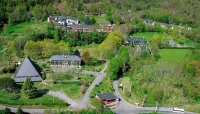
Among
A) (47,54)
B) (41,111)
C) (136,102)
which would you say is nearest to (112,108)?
(136,102)

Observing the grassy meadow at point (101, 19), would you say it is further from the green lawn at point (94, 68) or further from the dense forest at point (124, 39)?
the green lawn at point (94, 68)

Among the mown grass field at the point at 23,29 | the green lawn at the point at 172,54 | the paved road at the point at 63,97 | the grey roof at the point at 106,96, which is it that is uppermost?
the mown grass field at the point at 23,29

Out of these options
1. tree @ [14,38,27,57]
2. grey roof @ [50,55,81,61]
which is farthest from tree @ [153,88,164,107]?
tree @ [14,38,27,57]

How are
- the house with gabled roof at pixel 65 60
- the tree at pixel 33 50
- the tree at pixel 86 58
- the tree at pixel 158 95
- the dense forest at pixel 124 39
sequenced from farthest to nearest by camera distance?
the tree at pixel 33 50 < the tree at pixel 86 58 < the house with gabled roof at pixel 65 60 < the dense forest at pixel 124 39 < the tree at pixel 158 95

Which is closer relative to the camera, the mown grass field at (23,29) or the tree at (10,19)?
the mown grass field at (23,29)

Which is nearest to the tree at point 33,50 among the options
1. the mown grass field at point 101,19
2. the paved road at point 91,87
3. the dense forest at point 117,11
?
the paved road at point 91,87

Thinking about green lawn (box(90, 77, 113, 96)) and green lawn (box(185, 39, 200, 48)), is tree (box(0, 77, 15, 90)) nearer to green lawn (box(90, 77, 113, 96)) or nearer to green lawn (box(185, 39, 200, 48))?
green lawn (box(90, 77, 113, 96))

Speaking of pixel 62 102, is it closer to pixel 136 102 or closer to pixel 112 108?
pixel 112 108
